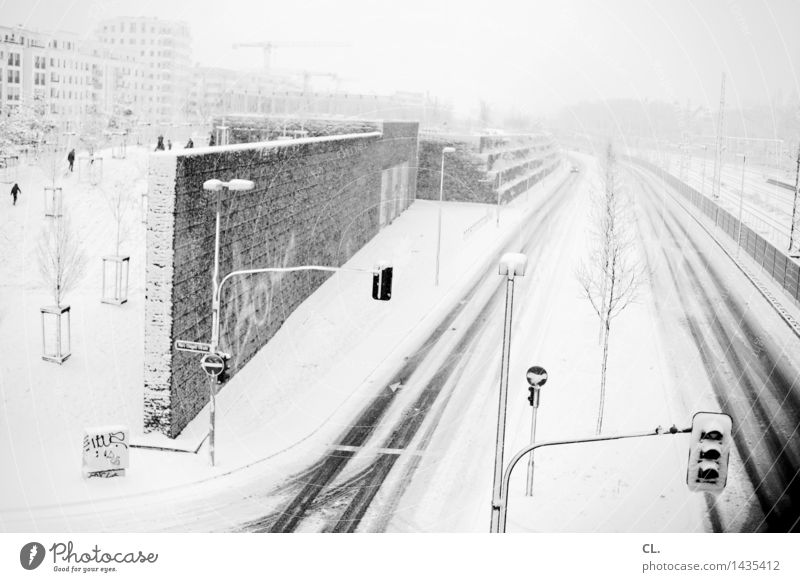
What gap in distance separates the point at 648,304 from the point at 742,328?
157 inches

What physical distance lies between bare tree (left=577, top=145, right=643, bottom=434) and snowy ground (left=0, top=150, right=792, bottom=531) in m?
0.74

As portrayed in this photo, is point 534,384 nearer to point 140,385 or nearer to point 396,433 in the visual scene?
point 396,433

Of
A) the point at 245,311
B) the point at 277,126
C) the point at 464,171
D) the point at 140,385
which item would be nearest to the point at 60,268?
the point at 140,385

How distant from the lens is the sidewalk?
17.5 m

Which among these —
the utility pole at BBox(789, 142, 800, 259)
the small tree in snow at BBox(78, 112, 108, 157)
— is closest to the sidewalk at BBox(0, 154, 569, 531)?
the utility pole at BBox(789, 142, 800, 259)

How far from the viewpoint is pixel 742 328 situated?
29062 mm

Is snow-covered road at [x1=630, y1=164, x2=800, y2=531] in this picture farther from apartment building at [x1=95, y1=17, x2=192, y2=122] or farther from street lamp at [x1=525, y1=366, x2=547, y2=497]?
apartment building at [x1=95, y1=17, x2=192, y2=122]

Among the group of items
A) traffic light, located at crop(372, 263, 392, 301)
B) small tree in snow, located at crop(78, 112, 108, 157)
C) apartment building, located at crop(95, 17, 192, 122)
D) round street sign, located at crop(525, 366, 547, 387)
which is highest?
apartment building, located at crop(95, 17, 192, 122)

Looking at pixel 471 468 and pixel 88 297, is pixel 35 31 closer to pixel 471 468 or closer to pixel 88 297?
pixel 88 297

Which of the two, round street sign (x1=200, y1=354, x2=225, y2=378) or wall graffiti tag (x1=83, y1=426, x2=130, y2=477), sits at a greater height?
round street sign (x1=200, y1=354, x2=225, y2=378)

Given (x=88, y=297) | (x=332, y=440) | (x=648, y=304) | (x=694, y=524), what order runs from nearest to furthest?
(x=694, y=524) → (x=332, y=440) → (x=88, y=297) → (x=648, y=304)

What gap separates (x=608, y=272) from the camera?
27391mm

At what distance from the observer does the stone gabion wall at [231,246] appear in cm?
1948
